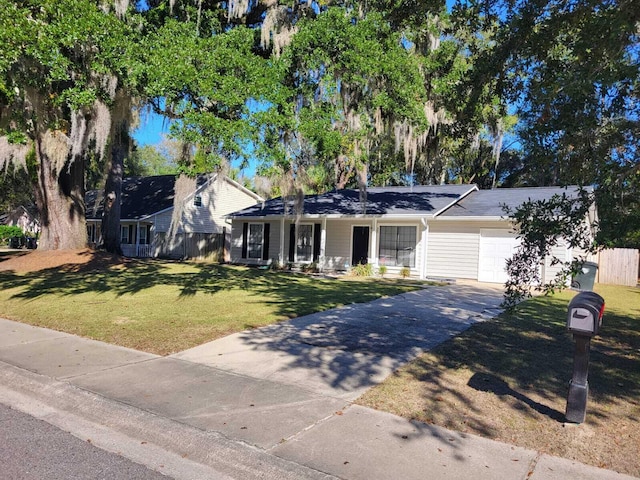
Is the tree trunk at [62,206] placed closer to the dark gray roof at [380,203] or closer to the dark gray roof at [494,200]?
the dark gray roof at [380,203]

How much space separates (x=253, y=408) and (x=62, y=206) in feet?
52.7

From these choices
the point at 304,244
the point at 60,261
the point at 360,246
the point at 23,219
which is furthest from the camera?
the point at 23,219

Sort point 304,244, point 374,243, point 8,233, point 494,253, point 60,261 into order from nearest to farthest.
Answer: point 60,261 < point 494,253 < point 374,243 < point 304,244 < point 8,233

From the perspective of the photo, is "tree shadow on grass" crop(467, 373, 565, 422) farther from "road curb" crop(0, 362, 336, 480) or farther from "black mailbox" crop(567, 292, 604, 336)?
"road curb" crop(0, 362, 336, 480)

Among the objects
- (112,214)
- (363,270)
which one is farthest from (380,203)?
(112,214)

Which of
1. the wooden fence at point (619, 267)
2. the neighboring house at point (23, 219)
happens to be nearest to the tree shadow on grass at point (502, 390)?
the wooden fence at point (619, 267)

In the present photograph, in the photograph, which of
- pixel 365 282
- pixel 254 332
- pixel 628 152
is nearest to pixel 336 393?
pixel 254 332

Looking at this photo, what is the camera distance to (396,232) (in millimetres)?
19359

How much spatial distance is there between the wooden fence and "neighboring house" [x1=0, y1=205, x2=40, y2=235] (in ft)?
133

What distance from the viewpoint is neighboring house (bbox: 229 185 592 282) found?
1744cm

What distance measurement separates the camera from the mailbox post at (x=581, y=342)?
155 inches

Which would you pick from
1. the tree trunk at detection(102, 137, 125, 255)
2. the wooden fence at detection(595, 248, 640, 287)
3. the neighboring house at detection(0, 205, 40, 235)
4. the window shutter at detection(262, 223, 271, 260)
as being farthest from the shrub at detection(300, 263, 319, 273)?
the neighboring house at detection(0, 205, 40, 235)

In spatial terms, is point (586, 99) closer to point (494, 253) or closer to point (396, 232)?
point (494, 253)

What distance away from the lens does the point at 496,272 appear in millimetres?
17172
